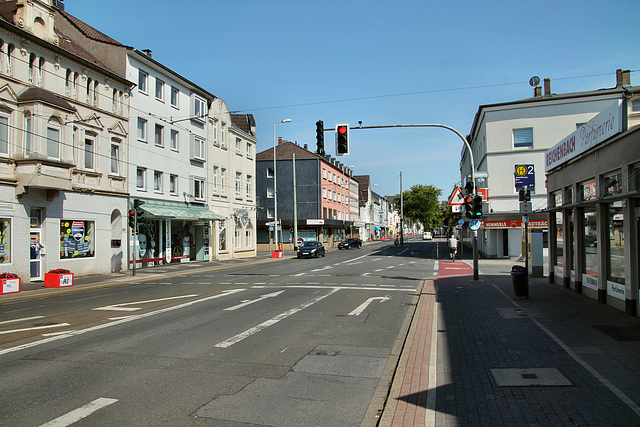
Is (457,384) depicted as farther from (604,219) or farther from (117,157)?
(117,157)

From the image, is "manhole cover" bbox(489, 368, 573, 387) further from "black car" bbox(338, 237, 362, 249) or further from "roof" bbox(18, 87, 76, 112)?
"black car" bbox(338, 237, 362, 249)

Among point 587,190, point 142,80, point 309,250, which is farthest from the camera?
point 309,250

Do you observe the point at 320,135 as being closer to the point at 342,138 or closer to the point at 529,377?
the point at 342,138

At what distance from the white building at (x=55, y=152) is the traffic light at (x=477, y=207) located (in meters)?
16.9

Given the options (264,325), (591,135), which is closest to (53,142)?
(264,325)

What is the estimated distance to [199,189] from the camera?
115ft

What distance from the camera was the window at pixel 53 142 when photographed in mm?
20688

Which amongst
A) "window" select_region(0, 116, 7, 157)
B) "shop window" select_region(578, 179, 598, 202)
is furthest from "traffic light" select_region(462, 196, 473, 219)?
"window" select_region(0, 116, 7, 157)

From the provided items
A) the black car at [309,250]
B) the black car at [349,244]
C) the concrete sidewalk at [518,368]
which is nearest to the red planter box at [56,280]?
the concrete sidewalk at [518,368]

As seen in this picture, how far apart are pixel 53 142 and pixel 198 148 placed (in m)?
14.2

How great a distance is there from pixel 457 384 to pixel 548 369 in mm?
1460

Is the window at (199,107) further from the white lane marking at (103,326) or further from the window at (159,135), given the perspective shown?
the white lane marking at (103,326)

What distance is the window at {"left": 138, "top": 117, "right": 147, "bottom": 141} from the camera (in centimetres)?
2827

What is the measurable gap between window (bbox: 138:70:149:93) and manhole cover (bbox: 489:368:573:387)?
27.1 metres
